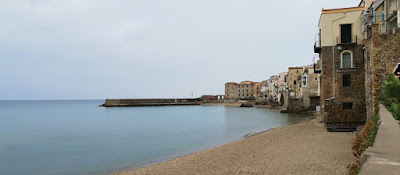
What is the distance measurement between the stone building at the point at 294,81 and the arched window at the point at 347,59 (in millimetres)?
51149

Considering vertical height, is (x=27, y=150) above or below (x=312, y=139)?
below

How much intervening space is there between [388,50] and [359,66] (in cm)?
778

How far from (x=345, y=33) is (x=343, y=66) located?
2640 millimetres

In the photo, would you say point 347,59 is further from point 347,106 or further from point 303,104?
point 303,104

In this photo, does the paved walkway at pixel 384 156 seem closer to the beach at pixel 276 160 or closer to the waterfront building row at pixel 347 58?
the beach at pixel 276 160

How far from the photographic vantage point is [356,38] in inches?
881

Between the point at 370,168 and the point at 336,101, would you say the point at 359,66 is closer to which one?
the point at 336,101

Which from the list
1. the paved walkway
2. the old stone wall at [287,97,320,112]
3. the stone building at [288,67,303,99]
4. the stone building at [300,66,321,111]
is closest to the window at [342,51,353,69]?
the paved walkway

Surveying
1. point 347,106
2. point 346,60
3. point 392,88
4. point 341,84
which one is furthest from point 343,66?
point 392,88

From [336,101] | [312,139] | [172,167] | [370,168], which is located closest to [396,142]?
[370,168]

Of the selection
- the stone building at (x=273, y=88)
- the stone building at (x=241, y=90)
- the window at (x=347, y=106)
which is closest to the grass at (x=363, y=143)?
the window at (x=347, y=106)

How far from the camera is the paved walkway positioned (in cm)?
369

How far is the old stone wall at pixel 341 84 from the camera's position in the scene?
22.1 metres

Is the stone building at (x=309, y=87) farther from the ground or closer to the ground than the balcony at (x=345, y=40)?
closer to the ground
